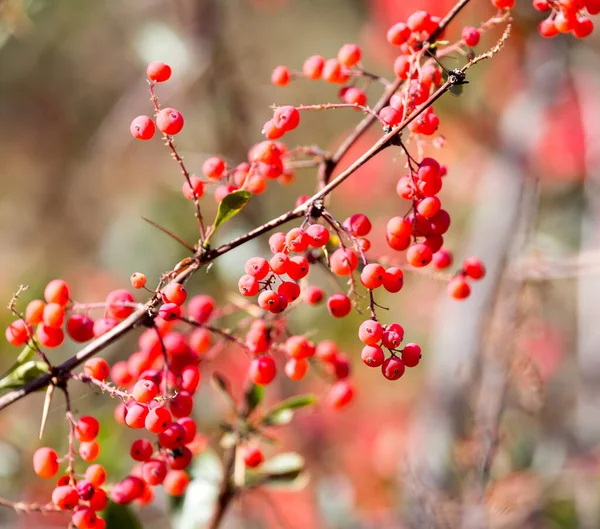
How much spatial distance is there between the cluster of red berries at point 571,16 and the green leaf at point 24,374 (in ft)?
2.45

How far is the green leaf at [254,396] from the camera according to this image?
1.14 metres

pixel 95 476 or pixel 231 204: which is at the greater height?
pixel 231 204

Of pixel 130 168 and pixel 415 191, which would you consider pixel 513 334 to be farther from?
pixel 130 168

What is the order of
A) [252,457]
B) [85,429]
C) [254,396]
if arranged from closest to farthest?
1. [85,429]
2. [252,457]
3. [254,396]

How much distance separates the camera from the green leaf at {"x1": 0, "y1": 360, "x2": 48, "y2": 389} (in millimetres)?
824

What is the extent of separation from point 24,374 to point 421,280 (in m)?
1.43

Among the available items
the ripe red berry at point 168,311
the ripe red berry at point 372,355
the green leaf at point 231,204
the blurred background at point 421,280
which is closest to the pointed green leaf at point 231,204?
the green leaf at point 231,204

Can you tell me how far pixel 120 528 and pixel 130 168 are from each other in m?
4.11

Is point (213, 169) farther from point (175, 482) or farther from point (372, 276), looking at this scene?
point (175, 482)

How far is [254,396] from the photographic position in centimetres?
114

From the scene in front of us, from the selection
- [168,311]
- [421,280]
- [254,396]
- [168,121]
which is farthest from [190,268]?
[421,280]

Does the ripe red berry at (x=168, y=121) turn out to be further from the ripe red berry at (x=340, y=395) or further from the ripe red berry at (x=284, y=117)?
the ripe red berry at (x=340, y=395)

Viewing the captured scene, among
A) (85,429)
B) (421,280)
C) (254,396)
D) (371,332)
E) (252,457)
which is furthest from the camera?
(421,280)

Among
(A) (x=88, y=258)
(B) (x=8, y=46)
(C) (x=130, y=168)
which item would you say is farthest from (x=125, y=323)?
(B) (x=8, y=46)
